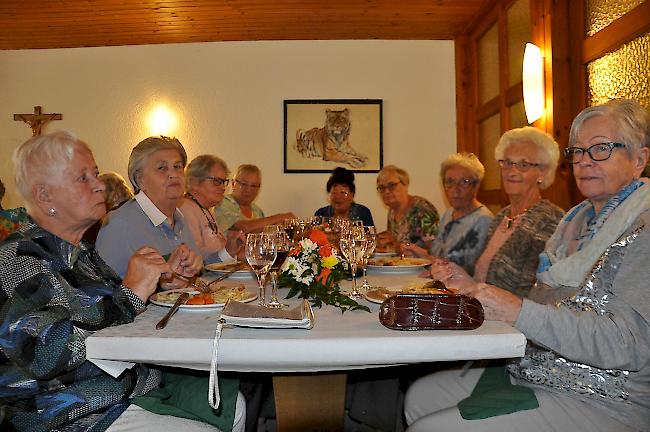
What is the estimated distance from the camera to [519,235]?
7.68ft

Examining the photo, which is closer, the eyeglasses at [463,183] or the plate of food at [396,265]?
the plate of food at [396,265]

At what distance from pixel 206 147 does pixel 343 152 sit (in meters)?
1.46

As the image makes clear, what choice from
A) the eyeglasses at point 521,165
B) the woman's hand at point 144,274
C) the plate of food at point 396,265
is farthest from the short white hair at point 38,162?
the eyeglasses at point 521,165

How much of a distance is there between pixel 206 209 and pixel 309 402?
2.16 m

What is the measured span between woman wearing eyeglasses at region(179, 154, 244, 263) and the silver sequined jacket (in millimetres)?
1955

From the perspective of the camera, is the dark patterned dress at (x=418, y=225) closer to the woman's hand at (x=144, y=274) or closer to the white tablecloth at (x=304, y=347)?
the woman's hand at (x=144, y=274)

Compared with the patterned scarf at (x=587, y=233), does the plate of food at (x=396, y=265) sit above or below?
below

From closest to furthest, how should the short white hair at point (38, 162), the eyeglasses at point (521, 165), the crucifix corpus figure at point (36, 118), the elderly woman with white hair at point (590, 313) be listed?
the elderly woman with white hair at point (590, 313), the short white hair at point (38, 162), the eyeglasses at point (521, 165), the crucifix corpus figure at point (36, 118)

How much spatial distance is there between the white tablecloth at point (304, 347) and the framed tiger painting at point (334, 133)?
180 inches

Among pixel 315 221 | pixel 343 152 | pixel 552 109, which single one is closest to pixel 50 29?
pixel 343 152

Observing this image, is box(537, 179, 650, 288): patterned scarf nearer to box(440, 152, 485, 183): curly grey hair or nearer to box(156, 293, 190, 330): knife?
box(156, 293, 190, 330): knife

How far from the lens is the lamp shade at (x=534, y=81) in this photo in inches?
145

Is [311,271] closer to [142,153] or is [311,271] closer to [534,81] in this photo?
[142,153]

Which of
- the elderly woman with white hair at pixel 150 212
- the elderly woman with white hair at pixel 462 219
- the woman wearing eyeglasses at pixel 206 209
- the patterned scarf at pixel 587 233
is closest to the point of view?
the patterned scarf at pixel 587 233
